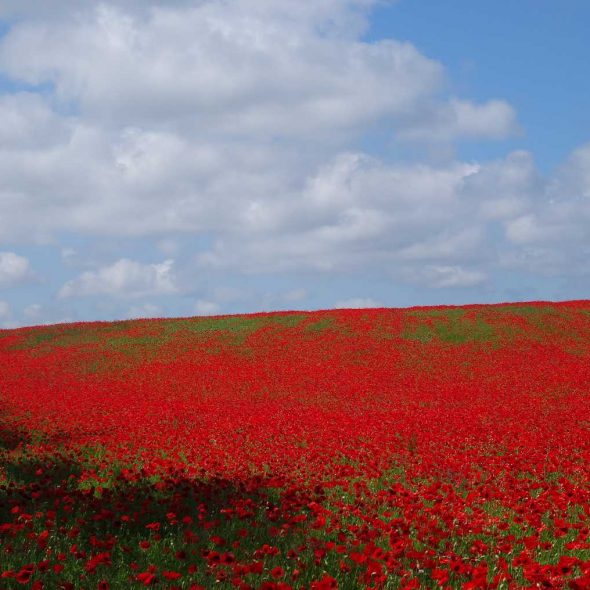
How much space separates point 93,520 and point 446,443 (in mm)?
10025

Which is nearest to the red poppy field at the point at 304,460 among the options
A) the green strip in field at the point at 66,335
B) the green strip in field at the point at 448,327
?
the green strip in field at the point at 448,327

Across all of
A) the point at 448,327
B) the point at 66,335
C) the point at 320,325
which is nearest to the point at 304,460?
the point at 320,325

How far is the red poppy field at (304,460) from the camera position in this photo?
25.1 ft

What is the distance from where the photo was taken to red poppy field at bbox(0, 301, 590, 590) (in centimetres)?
765

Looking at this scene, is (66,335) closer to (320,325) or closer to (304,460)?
(320,325)

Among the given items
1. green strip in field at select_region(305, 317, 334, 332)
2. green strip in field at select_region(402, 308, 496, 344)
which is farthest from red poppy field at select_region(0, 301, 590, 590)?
green strip in field at select_region(305, 317, 334, 332)

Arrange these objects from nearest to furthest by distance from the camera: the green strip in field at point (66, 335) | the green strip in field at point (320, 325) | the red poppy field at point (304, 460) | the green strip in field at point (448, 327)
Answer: the red poppy field at point (304, 460)
the green strip in field at point (448, 327)
the green strip in field at point (320, 325)
the green strip in field at point (66, 335)

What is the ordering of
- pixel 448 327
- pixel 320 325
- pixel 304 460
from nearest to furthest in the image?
pixel 304 460 → pixel 448 327 → pixel 320 325

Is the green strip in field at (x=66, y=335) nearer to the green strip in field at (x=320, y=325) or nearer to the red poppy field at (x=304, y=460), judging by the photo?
the red poppy field at (x=304, y=460)

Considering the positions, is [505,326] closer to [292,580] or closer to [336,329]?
[336,329]

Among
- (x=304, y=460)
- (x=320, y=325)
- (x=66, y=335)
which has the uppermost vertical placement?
(x=320, y=325)

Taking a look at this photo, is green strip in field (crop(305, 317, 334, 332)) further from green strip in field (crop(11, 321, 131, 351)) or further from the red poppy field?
green strip in field (crop(11, 321, 131, 351))

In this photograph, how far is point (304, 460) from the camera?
1475 cm

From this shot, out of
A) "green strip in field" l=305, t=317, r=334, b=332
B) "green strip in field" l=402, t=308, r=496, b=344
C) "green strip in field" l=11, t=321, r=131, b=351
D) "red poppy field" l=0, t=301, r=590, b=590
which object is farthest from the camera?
"green strip in field" l=11, t=321, r=131, b=351
